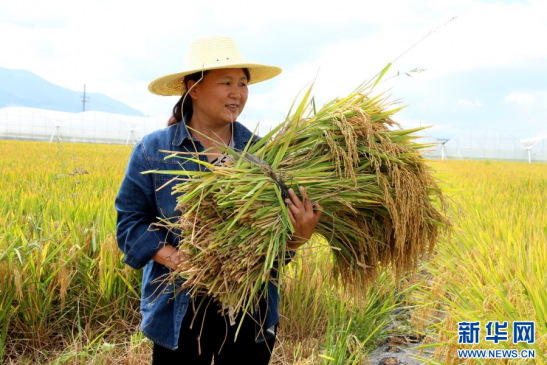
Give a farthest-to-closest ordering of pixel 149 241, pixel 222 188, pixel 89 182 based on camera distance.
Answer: pixel 89 182
pixel 149 241
pixel 222 188

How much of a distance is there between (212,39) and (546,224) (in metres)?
2.72

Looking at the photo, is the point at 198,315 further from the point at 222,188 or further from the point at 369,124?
the point at 369,124

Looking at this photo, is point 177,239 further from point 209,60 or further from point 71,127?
point 71,127

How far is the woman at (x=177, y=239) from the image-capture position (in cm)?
147

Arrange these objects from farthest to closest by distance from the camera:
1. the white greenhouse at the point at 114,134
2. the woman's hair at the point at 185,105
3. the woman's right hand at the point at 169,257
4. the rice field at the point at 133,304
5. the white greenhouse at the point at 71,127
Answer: the white greenhouse at the point at 71,127 < the white greenhouse at the point at 114,134 < the rice field at the point at 133,304 < the woman's hair at the point at 185,105 < the woman's right hand at the point at 169,257

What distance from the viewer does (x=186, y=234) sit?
1.37 m

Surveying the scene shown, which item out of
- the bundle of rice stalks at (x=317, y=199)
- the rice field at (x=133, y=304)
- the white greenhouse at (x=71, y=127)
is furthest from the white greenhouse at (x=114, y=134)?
the bundle of rice stalks at (x=317, y=199)

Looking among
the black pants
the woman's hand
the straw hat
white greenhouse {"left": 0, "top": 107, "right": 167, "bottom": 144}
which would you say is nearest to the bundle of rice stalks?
the woman's hand

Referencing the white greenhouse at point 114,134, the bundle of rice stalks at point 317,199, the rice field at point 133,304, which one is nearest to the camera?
the bundle of rice stalks at point 317,199

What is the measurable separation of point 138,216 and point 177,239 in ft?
0.45

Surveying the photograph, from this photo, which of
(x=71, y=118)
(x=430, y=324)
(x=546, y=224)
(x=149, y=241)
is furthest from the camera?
(x=71, y=118)

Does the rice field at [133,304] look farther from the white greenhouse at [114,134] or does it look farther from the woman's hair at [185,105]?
the white greenhouse at [114,134]

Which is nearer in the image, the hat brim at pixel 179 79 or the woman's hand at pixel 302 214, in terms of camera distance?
the woman's hand at pixel 302 214

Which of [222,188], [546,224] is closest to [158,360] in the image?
[222,188]
